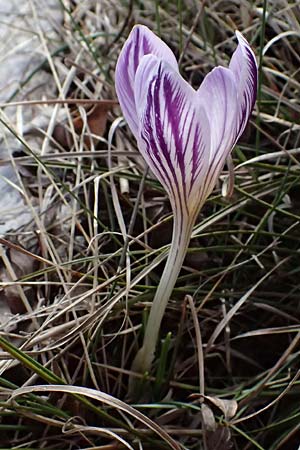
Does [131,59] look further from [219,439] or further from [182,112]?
[219,439]

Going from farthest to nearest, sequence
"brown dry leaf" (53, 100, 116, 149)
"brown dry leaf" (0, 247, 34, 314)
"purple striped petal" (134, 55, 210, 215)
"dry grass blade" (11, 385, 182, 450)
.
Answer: "brown dry leaf" (53, 100, 116, 149) → "brown dry leaf" (0, 247, 34, 314) → "dry grass blade" (11, 385, 182, 450) → "purple striped petal" (134, 55, 210, 215)

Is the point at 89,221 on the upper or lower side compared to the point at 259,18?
lower

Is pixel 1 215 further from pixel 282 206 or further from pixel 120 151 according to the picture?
pixel 282 206

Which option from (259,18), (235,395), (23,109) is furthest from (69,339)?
(259,18)

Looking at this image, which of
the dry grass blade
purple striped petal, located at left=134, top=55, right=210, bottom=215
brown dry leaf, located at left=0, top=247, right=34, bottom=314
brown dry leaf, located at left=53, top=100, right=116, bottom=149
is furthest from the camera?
brown dry leaf, located at left=53, top=100, right=116, bottom=149

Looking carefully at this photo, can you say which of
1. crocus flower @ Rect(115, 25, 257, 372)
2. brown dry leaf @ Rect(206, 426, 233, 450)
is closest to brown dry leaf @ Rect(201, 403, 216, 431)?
brown dry leaf @ Rect(206, 426, 233, 450)

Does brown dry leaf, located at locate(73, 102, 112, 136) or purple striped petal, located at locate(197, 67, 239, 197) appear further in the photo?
brown dry leaf, located at locate(73, 102, 112, 136)

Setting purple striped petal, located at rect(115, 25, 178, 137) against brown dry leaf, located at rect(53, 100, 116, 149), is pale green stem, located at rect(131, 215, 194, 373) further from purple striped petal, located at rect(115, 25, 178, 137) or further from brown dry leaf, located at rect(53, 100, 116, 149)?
brown dry leaf, located at rect(53, 100, 116, 149)
